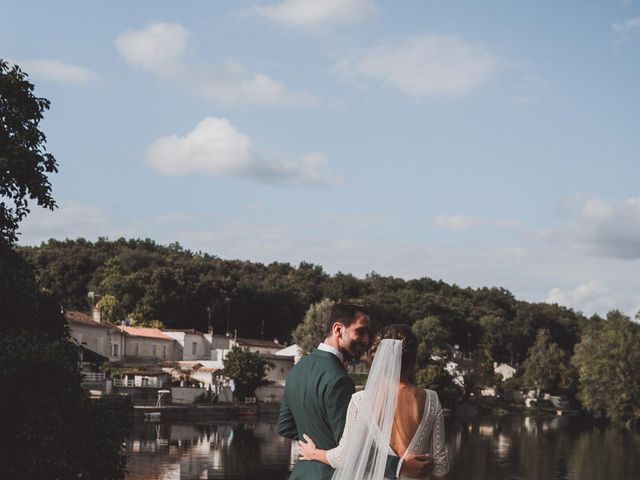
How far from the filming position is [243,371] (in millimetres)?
65500

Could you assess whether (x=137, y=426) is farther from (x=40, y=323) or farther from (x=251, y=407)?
(x=40, y=323)

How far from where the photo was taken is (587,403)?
210ft

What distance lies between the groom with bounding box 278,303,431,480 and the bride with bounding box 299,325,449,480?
0.21ft

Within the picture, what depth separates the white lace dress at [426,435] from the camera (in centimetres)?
569

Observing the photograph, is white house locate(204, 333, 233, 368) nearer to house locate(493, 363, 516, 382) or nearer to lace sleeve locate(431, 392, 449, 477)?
house locate(493, 363, 516, 382)

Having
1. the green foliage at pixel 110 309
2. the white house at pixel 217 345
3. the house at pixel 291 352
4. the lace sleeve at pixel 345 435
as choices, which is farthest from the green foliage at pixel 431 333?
→ the lace sleeve at pixel 345 435

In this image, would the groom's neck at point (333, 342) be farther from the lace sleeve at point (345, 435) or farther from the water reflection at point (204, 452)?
the water reflection at point (204, 452)

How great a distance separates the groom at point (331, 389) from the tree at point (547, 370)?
311ft

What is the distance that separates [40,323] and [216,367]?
56520 millimetres

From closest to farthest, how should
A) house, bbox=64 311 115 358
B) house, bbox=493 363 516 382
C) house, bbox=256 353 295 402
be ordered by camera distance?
1. house, bbox=64 311 115 358
2. house, bbox=256 353 295 402
3. house, bbox=493 363 516 382

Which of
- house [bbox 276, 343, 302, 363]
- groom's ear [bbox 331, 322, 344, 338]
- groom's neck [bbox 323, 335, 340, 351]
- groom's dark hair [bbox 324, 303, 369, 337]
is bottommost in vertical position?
house [bbox 276, 343, 302, 363]

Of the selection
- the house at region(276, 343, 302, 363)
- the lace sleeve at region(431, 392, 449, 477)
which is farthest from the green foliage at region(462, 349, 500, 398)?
the lace sleeve at region(431, 392, 449, 477)

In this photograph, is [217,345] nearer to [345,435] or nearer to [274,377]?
[274,377]

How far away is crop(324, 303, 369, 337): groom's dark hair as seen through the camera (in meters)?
5.61
